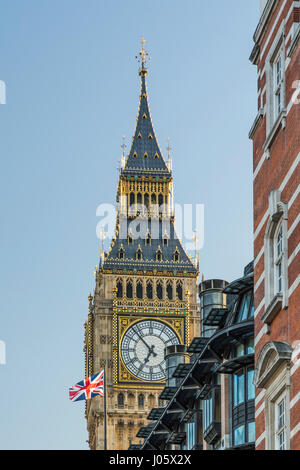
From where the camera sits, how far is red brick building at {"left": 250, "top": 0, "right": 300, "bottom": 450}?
29578 mm

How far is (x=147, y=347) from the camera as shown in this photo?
129375mm

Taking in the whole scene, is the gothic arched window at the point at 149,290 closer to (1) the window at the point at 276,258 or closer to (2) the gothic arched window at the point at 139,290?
(2) the gothic arched window at the point at 139,290

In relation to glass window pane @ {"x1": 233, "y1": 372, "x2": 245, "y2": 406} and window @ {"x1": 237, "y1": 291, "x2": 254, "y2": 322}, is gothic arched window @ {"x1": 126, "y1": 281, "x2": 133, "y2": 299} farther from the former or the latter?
glass window pane @ {"x1": 233, "y1": 372, "x2": 245, "y2": 406}

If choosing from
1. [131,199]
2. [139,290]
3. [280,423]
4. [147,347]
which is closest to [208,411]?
[280,423]

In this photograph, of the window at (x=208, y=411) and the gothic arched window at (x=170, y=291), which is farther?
the gothic arched window at (x=170, y=291)

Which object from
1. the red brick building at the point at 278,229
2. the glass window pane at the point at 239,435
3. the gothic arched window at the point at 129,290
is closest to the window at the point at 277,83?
the red brick building at the point at 278,229

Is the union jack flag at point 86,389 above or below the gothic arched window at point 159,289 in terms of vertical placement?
below

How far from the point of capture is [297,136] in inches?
1193

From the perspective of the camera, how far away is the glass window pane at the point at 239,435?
5032 cm

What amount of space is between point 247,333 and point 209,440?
20.1ft

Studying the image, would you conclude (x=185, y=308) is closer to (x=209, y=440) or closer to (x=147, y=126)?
(x=147, y=126)

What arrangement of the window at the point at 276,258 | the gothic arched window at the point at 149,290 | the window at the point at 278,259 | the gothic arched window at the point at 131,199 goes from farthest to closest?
the gothic arched window at the point at 131,199
the gothic arched window at the point at 149,290
the window at the point at 278,259
the window at the point at 276,258

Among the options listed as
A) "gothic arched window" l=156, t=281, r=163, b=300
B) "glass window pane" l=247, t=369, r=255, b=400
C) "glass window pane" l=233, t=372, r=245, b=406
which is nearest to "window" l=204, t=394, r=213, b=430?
"glass window pane" l=233, t=372, r=245, b=406

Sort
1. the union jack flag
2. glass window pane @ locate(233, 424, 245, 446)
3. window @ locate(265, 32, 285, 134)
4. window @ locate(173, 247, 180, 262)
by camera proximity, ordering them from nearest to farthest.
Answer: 1. window @ locate(265, 32, 285, 134)
2. glass window pane @ locate(233, 424, 245, 446)
3. the union jack flag
4. window @ locate(173, 247, 180, 262)
